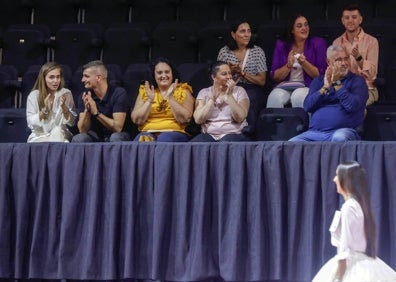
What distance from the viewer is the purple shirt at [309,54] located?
25.0 feet

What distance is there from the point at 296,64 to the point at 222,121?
89 cm

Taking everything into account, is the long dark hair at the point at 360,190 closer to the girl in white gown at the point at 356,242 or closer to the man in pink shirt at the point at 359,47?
the girl in white gown at the point at 356,242

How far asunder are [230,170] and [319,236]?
0.68 metres

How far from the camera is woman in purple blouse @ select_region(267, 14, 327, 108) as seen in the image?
293 inches

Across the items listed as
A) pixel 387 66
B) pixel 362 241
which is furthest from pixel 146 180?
pixel 387 66

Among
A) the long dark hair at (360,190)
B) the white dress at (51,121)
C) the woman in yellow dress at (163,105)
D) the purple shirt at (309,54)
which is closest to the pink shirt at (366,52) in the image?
the purple shirt at (309,54)

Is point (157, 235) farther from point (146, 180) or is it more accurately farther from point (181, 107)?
point (181, 107)

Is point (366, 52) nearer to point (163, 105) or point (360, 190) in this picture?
point (163, 105)

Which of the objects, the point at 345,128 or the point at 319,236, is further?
the point at 345,128

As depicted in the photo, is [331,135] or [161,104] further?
[161,104]

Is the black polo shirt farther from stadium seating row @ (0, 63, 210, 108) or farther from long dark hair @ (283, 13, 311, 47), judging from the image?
long dark hair @ (283, 13, 311, 47)

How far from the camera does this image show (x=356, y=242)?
16.1 ft

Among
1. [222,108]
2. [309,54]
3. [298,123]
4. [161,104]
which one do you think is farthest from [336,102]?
[161,104]

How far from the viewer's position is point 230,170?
6055 mm
